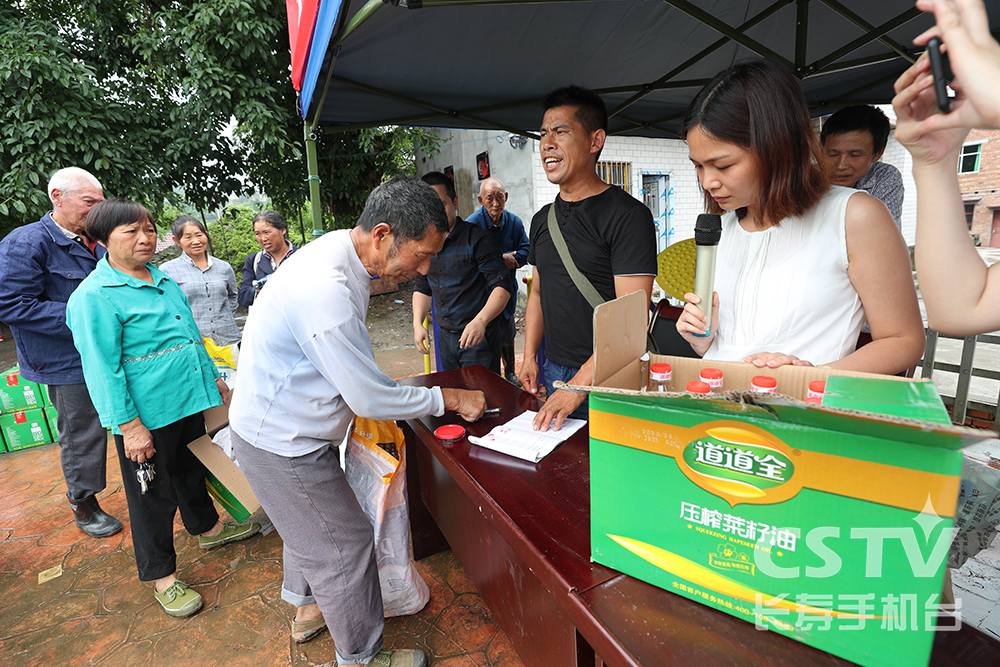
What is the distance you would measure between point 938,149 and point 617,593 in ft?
3.08

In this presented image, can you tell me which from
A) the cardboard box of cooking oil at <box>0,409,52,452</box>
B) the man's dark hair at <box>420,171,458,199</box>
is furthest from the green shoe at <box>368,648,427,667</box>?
the cardboard box of cooking oil at <box>0,409,52,452</box>

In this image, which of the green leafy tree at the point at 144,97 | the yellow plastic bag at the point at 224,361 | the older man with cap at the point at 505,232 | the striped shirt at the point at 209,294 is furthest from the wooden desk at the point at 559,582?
the green leafy tree at the point at 144,97

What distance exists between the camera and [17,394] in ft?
12.2

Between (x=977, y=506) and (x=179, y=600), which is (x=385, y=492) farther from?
(x=977, y=506)

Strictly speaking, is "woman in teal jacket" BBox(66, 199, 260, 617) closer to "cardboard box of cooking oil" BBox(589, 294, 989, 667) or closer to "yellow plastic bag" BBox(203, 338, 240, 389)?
"yellow plastic bag" BBox(203, 338, 240, 389)

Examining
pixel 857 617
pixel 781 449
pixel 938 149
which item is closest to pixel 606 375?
pixel 781 449

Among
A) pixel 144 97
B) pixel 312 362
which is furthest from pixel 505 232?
pixel 144 97

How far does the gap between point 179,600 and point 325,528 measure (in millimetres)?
1226

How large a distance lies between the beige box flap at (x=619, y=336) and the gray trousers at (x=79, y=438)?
2.95 metres

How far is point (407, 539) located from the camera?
1.84 m

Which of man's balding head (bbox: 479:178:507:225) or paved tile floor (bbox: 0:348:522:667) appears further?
man's balding head (bbox: 479:178:507:225)

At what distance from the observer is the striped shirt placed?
351 centimetres

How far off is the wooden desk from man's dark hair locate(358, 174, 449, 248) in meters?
0.73

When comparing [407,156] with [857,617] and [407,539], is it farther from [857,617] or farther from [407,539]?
[857,617]
